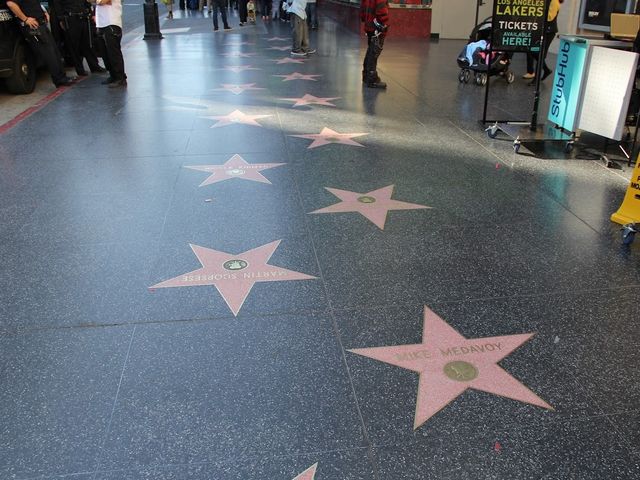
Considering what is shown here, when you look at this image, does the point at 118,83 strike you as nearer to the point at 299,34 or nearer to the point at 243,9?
the point at 299,34

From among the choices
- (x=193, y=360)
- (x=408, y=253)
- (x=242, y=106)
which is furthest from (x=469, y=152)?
(x=193, y=360)

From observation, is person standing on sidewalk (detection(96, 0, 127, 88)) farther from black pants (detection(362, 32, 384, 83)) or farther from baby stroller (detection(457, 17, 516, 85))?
baby stroller (detection(457, 17, 516, 85))

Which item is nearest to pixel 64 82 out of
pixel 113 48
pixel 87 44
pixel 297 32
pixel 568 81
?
pixel 113 48

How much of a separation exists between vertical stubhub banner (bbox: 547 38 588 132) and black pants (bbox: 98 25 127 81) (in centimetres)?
759

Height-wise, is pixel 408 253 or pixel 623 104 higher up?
pixel 623 104

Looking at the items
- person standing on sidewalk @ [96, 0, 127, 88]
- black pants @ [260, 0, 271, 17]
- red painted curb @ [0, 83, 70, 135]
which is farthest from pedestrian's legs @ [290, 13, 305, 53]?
black pants @ [260, 0, 271, 17]

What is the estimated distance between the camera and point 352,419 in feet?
8.82

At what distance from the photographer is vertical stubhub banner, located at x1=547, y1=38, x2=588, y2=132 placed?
6730 mm

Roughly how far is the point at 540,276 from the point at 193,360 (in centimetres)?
244

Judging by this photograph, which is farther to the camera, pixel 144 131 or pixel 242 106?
pixel 242 106

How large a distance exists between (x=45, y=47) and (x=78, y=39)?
195cm

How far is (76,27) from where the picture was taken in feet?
37.2

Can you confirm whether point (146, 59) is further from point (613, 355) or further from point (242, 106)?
point (613, 355)

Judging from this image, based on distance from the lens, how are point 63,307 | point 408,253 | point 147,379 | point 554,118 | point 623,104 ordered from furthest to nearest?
point 554,118, point 623,104, point 408,253, point 63,307, point 147,379
